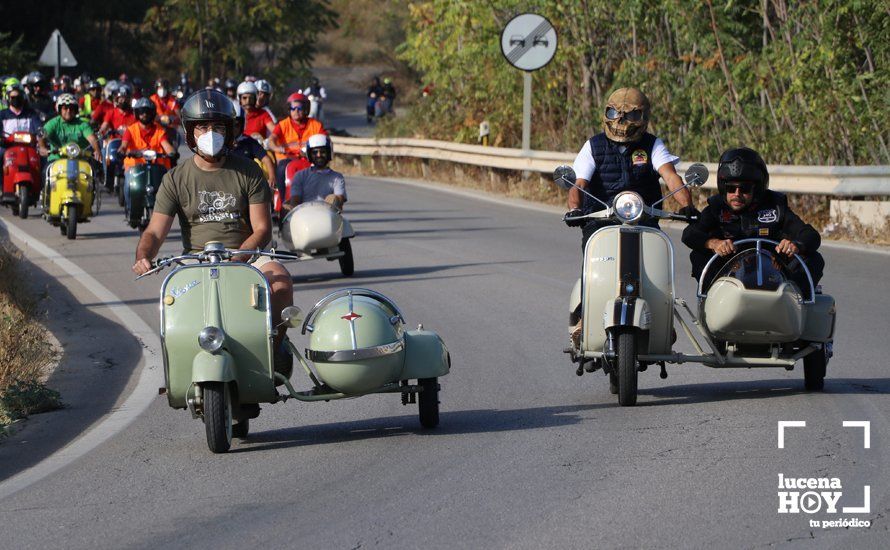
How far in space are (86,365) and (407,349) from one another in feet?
12.8

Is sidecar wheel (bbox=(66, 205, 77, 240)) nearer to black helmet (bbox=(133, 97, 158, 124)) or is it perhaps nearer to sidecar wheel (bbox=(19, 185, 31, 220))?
black helmet (bbox=(133, 97, 158, 124))

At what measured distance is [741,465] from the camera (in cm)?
766

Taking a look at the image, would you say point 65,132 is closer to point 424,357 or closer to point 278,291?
point 278,291

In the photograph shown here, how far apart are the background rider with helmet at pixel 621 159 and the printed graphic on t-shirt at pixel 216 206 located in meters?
2.13

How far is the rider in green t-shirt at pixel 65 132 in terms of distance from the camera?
21547 millimetres

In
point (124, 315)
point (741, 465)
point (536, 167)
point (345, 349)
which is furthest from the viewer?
point (536, 167)

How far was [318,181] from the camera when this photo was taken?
17031 mm

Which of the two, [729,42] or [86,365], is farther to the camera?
[729,42]

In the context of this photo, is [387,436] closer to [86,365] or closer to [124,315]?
[86,365]

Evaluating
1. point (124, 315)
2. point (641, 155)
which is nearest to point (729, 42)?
point (124, 315)

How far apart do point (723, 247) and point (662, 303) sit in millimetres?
546

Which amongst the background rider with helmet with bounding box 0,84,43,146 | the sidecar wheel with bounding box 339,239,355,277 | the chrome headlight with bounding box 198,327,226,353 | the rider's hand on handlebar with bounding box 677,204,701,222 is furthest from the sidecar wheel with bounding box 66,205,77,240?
the chrome headlight with bounding box 198,327,226,353

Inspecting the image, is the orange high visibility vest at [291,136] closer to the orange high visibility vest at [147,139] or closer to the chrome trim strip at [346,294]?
the orange high visibility vest at [147,139]

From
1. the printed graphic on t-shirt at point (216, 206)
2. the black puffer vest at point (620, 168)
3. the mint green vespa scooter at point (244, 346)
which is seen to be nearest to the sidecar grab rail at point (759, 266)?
the black puffer vest at point (620, 168)
